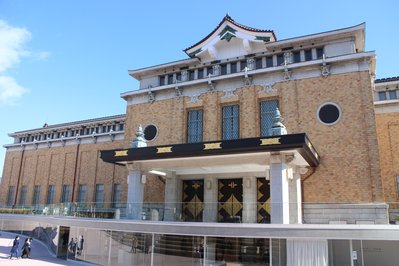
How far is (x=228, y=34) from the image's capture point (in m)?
26.0

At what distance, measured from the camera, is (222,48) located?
26.9 m

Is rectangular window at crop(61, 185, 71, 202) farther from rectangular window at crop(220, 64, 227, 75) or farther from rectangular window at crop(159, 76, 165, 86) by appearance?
rectangular window at crop(220, 64, 227, 75)

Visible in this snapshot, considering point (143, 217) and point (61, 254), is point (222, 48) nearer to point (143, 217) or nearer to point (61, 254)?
point (143, 217)

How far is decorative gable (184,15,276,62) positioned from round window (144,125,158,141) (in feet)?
21.1

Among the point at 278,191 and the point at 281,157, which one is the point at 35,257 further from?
Answer: the point at 281,157

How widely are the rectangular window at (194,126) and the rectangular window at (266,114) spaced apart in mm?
4711

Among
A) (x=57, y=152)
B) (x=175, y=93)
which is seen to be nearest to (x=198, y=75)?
(x=175, y=93)

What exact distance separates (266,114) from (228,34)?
679 centimetres

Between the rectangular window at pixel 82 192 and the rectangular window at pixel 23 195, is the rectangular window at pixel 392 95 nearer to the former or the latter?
the rectangular window at pixel 82 192

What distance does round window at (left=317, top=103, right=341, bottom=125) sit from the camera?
21.8 m

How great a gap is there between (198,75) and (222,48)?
276 cm

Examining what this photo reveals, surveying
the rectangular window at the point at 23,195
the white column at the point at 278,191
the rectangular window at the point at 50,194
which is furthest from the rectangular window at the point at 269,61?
the rectangular window at the point at 23,195

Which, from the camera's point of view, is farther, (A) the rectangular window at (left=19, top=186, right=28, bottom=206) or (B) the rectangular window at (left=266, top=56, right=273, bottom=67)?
(A) the rectangular window at (left=19, top=186, right=28, bottom=206)

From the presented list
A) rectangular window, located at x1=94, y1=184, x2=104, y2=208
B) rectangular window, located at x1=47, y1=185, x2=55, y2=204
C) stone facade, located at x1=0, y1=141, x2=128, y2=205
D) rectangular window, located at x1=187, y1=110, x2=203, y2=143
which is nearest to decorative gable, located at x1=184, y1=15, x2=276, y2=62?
rectangular window, located at x1=187, y1=110, x2=203, y2=143
